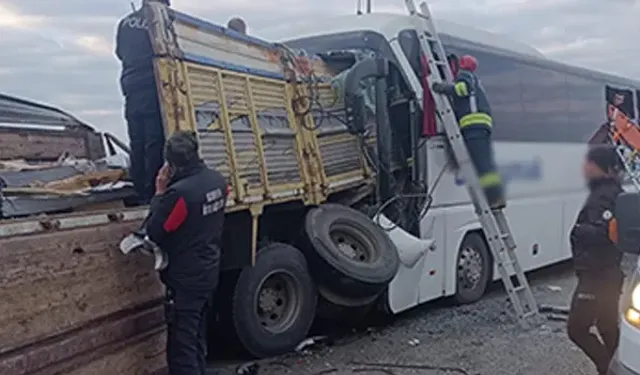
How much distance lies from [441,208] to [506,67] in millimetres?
2402

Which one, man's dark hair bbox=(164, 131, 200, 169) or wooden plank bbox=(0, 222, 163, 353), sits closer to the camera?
wooden plank bbox=(0, 222, 163, 353)

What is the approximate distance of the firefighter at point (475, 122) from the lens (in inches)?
304

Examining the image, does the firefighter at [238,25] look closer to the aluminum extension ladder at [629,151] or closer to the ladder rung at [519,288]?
the ladder rung at [519,288]

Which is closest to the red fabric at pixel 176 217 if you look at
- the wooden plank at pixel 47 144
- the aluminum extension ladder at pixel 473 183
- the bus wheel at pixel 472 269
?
the wooden plank at pixel 47 144

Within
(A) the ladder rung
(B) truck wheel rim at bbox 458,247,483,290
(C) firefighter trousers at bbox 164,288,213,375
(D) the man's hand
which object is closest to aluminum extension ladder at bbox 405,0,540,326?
(A) the ladder rung

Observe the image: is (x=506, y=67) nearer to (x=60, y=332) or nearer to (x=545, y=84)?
(x=545, y=84)

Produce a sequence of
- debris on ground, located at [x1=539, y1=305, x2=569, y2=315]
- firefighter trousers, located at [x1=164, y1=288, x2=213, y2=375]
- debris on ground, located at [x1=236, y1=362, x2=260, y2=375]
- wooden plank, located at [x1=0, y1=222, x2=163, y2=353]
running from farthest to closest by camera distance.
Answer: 1. debris on ground, located at [x1=539, y1=305, x2=569, y2=315]
2. debris on ground, located at [x1=236, y1=362, x2=260, y2=375]
3. firefighter trousers, located at [x1=164, y1=288, x2=213, y2=375]
4. wooden plank, located at [x1=0, y1=222, x2=163, y2=353]

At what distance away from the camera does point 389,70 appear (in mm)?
7812

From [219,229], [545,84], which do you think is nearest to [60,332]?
[219,229]

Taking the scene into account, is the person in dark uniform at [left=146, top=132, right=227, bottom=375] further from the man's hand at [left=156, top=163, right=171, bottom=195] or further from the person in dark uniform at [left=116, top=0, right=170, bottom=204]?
the person in dark uniform at [left=116, top=0, right=170, bottom=204]

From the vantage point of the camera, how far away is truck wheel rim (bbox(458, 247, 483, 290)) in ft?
28.6

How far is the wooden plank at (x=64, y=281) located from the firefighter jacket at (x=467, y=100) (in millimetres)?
3772

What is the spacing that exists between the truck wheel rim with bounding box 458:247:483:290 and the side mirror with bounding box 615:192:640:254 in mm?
4853

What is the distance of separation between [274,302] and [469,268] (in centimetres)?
304
